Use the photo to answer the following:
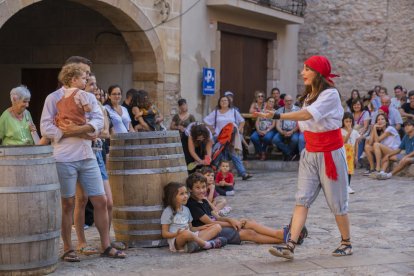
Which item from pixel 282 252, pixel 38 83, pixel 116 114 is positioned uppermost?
pixel 38 83

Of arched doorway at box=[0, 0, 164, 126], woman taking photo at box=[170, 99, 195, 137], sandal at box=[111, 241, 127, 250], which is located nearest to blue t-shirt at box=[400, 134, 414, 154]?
woman taking photo at box=[170, 99, 195, 137]

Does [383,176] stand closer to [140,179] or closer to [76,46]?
[76,46]

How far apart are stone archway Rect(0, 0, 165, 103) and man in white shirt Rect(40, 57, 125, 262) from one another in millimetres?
7416

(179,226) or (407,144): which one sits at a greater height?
(407,144)

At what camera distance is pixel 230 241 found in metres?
7.01

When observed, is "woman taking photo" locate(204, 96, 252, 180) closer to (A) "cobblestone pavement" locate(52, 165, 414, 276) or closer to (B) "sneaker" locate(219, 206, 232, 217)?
(A) "cobblestone pavement" locate(52, 165, 414, 276)

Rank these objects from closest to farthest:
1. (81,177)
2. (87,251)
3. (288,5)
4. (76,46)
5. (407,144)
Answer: (81,177) < (87,251) < (407,144) < (76,46) < (288,5)

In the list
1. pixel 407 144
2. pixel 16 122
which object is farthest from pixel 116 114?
pixel 407 144

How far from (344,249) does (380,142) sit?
729cm

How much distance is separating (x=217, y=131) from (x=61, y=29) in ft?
13.3

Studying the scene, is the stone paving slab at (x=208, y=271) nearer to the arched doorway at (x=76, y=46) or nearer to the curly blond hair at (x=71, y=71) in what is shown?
the curly blond hair at (x=71, y=71)

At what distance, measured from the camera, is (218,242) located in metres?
6.83

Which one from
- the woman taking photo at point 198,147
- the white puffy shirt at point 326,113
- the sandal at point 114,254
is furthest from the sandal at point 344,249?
the woman taking photo at point 198,147

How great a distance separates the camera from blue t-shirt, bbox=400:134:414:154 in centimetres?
1284
